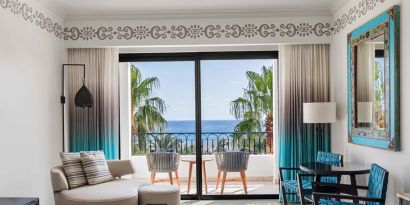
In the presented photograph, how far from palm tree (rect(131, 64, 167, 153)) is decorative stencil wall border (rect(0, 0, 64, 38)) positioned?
1.31 metres

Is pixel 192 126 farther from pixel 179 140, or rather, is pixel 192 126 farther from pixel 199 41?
pixel 199 41

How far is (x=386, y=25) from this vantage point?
141 inches

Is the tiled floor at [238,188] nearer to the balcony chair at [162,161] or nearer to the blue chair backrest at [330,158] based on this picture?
the balcony chair at [162,161]

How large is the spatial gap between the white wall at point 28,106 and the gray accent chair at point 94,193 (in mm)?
344

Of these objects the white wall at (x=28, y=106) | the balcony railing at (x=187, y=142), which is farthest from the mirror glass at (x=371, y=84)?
the white wall at (x=28, y=106)

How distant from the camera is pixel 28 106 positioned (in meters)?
4.34

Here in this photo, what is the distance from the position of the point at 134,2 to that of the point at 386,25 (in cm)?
284

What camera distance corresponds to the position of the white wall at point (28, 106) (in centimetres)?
386

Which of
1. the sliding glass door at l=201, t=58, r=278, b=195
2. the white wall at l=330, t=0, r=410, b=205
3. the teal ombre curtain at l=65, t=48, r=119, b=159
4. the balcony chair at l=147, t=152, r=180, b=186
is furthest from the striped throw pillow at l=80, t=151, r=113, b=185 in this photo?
the white wall at l=330, t=0, r=410, b=205

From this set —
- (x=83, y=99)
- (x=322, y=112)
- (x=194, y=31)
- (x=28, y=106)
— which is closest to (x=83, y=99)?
(x=83, y=99)

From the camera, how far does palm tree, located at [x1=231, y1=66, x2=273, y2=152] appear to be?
627 cm

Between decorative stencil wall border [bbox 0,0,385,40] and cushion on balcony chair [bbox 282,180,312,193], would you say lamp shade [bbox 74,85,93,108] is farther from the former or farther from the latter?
cushion on balcony chair [bbox 282,180,312,193]

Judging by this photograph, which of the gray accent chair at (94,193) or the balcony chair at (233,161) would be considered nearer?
the gray accent chair at (94,193)

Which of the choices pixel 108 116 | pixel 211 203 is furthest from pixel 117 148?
pixel 211 203
